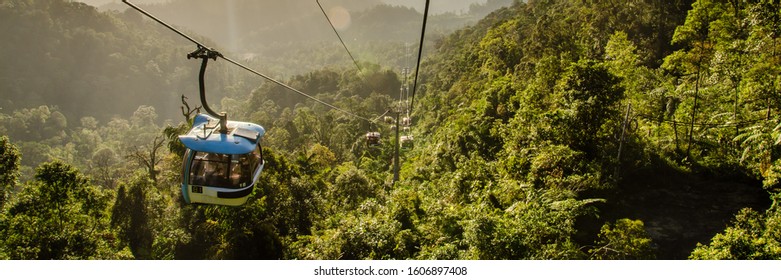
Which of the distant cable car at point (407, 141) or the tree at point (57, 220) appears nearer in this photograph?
the tree at point (57, 220)

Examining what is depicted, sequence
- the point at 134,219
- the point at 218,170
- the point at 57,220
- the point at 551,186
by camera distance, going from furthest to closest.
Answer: the point at 134,219
the point at 57,220
the point at 551,186
the point at 218,170

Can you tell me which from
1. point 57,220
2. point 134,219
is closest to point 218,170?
point 57,220

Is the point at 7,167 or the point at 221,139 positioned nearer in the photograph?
the point at 221,139

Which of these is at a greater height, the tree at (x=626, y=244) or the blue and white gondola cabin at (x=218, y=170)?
the blue and white gondola cabin at (x=218, y=170)

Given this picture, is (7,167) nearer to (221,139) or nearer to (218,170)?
(218,170)

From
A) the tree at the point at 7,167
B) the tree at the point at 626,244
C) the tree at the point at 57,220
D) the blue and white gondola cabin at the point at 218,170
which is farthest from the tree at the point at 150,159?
the tree at the point at 626,244

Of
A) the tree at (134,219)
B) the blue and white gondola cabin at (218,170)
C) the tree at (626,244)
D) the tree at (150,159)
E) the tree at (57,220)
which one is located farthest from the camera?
the tree at (150,159)

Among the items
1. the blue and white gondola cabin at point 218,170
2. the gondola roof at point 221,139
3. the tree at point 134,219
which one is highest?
the gondola roof at point 221,139

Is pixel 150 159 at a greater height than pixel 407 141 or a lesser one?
lesser

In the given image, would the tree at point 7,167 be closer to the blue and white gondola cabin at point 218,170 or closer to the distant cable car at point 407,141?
the blue and white gondola cabin at point 218,170

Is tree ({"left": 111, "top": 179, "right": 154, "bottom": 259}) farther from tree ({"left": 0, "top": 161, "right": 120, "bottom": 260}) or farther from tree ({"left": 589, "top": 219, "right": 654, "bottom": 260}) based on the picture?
tree ({"left": 589, "top": 219, "right": 654, "bottom": 260})

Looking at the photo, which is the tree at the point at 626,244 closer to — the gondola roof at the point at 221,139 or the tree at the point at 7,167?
the gondola roof at the point at 221,139

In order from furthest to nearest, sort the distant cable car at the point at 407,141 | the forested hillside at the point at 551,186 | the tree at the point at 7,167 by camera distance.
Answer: the distant cable car at the point at 407,141 → the tree at the point at 7,167 → the forested hillside at the point at 551,186

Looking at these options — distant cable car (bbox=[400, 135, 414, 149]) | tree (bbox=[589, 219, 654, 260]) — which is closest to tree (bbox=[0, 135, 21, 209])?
tree (bbox=[589, 219, 654, 260])
